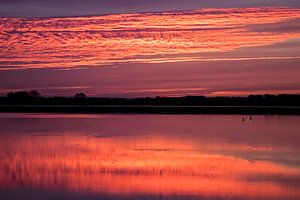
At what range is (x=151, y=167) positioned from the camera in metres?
14.4

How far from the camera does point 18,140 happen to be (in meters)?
21.9

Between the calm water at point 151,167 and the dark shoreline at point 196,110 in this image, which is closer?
the calm water at point 151,167

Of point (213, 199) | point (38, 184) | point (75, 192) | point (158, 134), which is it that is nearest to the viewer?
point (213, 199)

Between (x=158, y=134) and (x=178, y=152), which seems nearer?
(x=178, y=152)

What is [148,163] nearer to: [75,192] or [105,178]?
[105,178]

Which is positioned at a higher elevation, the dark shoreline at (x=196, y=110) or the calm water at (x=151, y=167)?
the dark shoreline at (x=196, y=110)

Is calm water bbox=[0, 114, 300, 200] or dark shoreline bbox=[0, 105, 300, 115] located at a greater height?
dark shoreline bbox=[0, 105, 300, 115]

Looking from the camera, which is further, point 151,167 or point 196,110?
point 196,110

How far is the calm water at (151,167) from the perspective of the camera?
38.3 ft

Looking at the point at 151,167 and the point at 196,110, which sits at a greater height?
the point at 196,110

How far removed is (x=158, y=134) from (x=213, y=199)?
13435 millimetres

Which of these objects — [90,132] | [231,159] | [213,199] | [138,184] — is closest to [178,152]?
[231,159]

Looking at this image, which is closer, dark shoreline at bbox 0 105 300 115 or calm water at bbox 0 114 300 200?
calm water at bbox 0 114 300 200

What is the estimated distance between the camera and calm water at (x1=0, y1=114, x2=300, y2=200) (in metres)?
11.7
